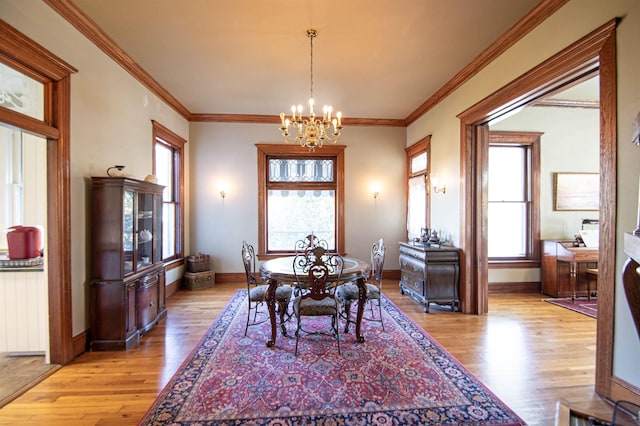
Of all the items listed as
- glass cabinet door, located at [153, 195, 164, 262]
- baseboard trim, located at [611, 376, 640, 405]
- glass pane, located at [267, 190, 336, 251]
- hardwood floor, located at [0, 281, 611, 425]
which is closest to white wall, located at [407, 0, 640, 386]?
baseboard trim, located at [611, 376, 640, 405]

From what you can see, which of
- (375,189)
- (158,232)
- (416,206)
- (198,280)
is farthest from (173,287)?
(416,206)

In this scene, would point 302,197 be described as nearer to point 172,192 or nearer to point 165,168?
point 172,192

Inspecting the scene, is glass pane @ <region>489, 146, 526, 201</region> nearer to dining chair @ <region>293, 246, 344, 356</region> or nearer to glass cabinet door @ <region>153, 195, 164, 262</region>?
dining chair @ <region>293, 246, 344, 356</region>

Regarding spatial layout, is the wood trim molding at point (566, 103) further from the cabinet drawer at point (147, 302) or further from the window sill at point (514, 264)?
the cabinet drawer at point (147, 302)

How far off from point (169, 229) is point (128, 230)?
218cm

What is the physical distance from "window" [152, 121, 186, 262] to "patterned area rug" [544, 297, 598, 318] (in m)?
6.26

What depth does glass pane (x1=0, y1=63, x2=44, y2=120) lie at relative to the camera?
2.20 metres

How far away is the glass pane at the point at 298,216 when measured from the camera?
5.93 meters

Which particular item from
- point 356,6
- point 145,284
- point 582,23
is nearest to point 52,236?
point 145,284

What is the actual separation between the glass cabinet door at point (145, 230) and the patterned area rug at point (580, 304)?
226 inches

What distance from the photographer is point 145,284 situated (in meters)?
3.31

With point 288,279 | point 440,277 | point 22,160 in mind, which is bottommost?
point 440,277

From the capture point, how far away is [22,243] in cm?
277

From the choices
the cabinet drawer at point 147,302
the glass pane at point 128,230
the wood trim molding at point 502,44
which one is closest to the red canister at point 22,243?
the glass pane at point 128,230
